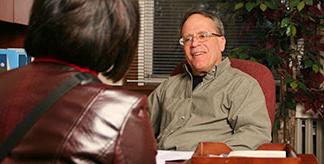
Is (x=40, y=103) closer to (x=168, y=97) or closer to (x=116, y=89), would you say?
(x=116, y=89)

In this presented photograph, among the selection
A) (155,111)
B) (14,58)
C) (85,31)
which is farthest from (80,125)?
(155,111)

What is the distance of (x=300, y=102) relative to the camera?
305 centimetres

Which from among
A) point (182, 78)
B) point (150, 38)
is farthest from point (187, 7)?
point (182, 78)

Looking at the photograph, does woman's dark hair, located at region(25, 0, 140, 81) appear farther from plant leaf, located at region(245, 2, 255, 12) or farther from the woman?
plant leaf, located at region(245, 2, 255, 12)

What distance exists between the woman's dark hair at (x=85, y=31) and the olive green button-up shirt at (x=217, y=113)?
1112mm

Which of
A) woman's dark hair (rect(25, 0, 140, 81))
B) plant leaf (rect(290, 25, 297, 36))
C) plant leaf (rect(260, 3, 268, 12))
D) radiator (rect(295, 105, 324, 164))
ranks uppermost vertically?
plant leaf (rect(260, 3, 268, 12))

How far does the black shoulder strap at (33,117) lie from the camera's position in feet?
2.96

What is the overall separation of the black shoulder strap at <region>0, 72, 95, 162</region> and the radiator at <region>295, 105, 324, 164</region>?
8.21ft

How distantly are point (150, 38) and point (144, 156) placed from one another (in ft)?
8.43

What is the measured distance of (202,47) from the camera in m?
2.29

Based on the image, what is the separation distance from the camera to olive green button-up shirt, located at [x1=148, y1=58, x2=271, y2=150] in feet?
6.72

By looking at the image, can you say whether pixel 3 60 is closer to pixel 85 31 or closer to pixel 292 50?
pixel 85 31

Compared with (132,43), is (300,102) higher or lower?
lower

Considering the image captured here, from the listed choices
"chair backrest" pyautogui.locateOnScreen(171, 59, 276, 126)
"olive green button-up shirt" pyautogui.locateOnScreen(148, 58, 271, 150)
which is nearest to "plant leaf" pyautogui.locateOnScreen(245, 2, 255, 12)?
"chair backrest" pyautogui.locateOnScreen(171, 59, 276, 126)
